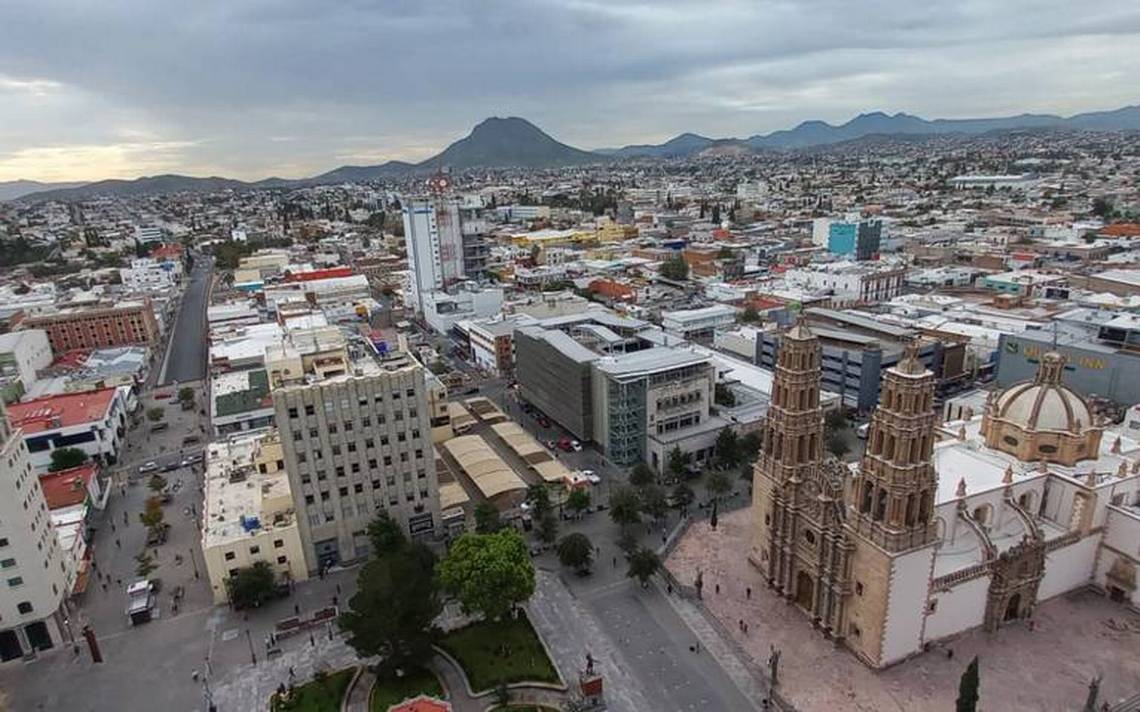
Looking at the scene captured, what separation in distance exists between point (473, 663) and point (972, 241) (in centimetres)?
18876

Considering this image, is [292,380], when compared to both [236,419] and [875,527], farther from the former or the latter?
[875,527]

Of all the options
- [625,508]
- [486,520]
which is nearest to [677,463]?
[625,508]

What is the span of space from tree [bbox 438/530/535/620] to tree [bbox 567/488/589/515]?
52.3ft

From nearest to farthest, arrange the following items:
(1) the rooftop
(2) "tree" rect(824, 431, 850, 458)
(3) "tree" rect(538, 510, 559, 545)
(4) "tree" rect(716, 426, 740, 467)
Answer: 1. (3) "tree" rect(538, 510, 559, 545)
2. (4) "tree" rect(716, 426, 740, 467)
3. (2) "tree" rect(824, 431, 850, 458)
4. (1) the rooftop

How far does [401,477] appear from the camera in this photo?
2424 inches

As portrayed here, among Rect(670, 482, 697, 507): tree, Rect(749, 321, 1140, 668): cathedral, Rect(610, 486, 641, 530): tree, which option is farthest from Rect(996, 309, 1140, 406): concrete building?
Rect(610, 486, 641, 530): tree

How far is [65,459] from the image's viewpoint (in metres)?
78.8

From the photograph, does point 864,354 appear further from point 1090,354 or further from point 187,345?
point 187,345

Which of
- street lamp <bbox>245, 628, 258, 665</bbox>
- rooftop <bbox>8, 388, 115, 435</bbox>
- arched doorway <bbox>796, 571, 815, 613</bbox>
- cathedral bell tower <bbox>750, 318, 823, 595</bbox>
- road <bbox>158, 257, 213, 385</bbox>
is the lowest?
road <bbox>158, 257, 213, 385</bbox>

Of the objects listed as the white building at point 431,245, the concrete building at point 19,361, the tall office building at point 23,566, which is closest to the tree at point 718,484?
the tall office building at point 23,566

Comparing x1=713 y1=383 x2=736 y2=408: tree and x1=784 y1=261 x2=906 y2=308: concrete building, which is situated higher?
x1=784 y1=261 x2=906 y2=308: concrete building

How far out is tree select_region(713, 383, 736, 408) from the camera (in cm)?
8690

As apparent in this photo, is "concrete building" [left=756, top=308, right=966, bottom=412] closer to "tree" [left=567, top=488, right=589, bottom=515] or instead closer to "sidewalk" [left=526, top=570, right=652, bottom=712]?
"tree" [left=567, top=488, right=589, bottom=515]

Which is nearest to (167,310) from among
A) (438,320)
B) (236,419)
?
(438,320)
